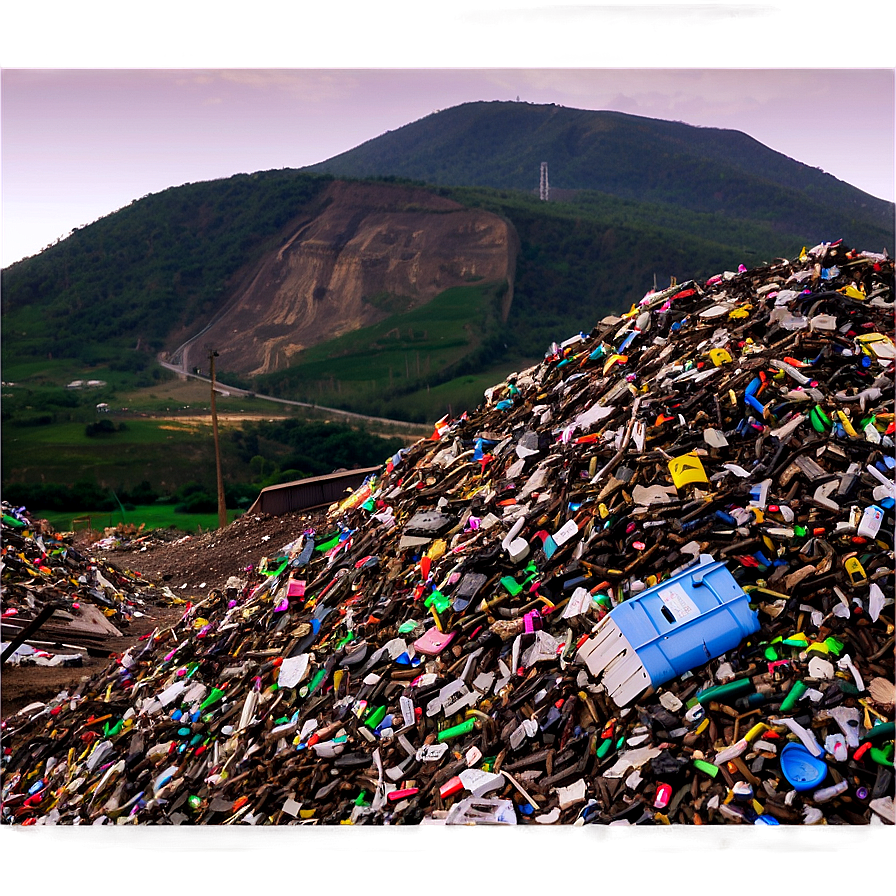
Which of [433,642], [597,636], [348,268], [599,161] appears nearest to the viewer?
[597,636]

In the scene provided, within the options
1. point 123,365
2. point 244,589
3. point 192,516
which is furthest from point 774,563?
point 123,365

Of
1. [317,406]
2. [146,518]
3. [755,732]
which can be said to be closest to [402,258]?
[317,406]

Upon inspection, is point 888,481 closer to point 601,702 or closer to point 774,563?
point 774,563

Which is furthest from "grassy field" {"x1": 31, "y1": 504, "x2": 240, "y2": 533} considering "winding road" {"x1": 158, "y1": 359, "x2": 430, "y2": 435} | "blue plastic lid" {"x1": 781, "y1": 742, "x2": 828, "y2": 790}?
"blue plastic lid" {"x1": 781, "y1": 742, "x2": 828, "y2": 790}

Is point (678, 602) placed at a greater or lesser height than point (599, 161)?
lesser

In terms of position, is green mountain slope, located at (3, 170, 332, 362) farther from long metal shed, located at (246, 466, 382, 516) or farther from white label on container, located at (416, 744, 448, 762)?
white label on container, located at (416, 744, 448, 762)

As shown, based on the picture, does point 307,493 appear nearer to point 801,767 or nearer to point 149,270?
point 801,767
